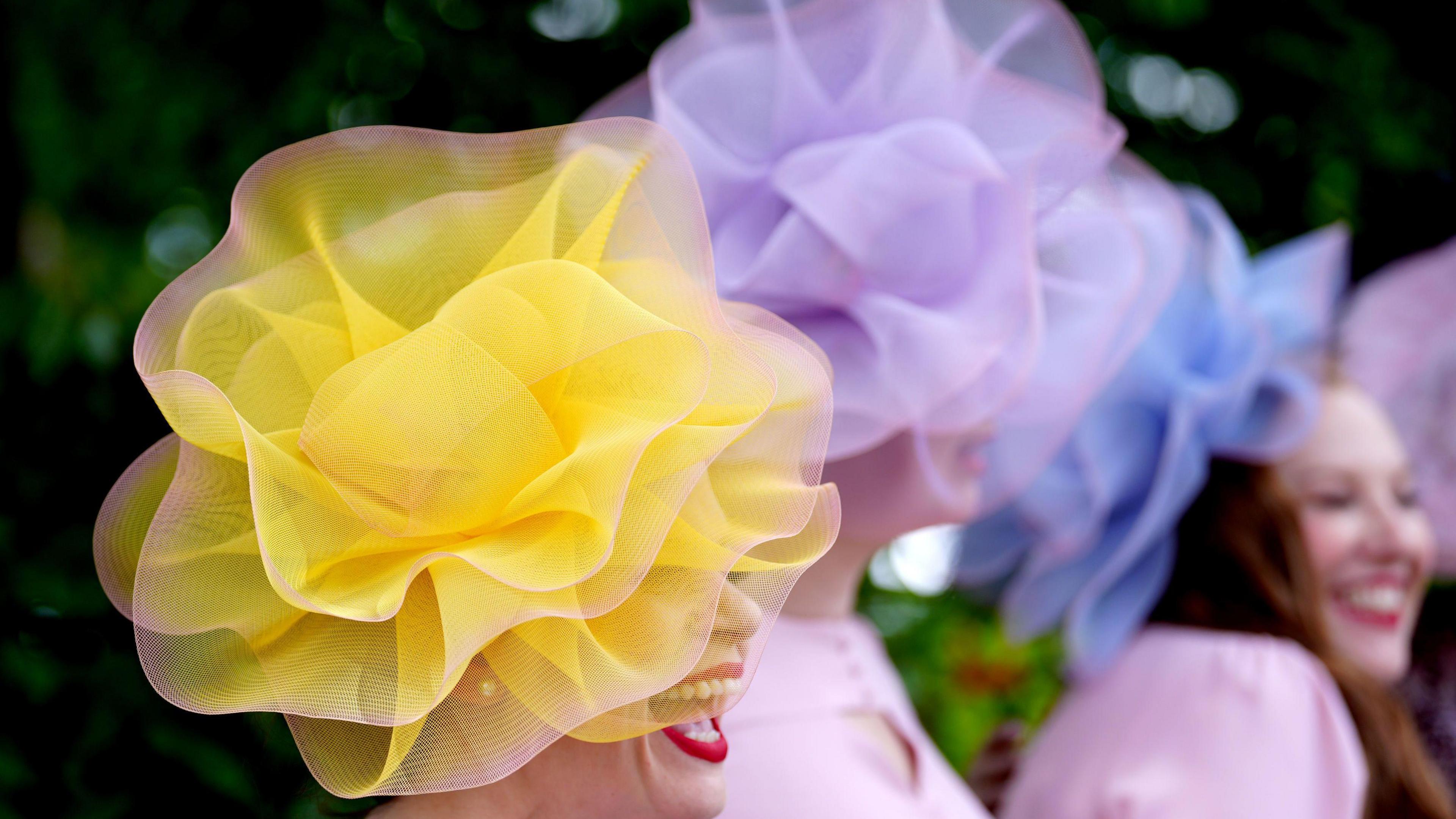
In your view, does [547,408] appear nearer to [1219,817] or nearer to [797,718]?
[797,718]

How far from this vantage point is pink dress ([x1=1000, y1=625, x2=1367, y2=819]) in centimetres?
161

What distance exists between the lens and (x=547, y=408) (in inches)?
33.8

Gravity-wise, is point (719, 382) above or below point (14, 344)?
above

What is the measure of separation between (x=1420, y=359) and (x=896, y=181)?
1.47m

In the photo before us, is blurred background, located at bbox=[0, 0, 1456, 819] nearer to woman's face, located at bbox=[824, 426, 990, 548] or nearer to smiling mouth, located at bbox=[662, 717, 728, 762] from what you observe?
smiling mouth, located at bbox=[662, 717, 728, 762]

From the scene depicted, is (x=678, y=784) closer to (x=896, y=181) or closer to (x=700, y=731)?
(x=700, y=731)

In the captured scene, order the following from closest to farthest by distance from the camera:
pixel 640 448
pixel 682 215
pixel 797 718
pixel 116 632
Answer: pixel 640 448
pixel 682 215
pixel 797 718
pixel 116 632

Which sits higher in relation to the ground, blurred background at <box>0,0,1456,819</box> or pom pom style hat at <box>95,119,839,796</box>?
pom pom style hat at <box>95,119,839,796</box>

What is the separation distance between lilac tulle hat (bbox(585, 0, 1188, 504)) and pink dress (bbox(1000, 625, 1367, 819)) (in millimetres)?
530

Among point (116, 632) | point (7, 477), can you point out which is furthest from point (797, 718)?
point (7, 477)

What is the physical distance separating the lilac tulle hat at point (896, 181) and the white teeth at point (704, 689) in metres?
0.34

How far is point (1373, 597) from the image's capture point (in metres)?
1.81

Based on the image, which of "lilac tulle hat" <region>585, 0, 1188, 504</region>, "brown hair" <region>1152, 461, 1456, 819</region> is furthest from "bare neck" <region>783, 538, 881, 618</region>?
"brown hair" <region>1152, 461, 1456, 819</region>

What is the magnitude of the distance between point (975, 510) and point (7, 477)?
1.16m
